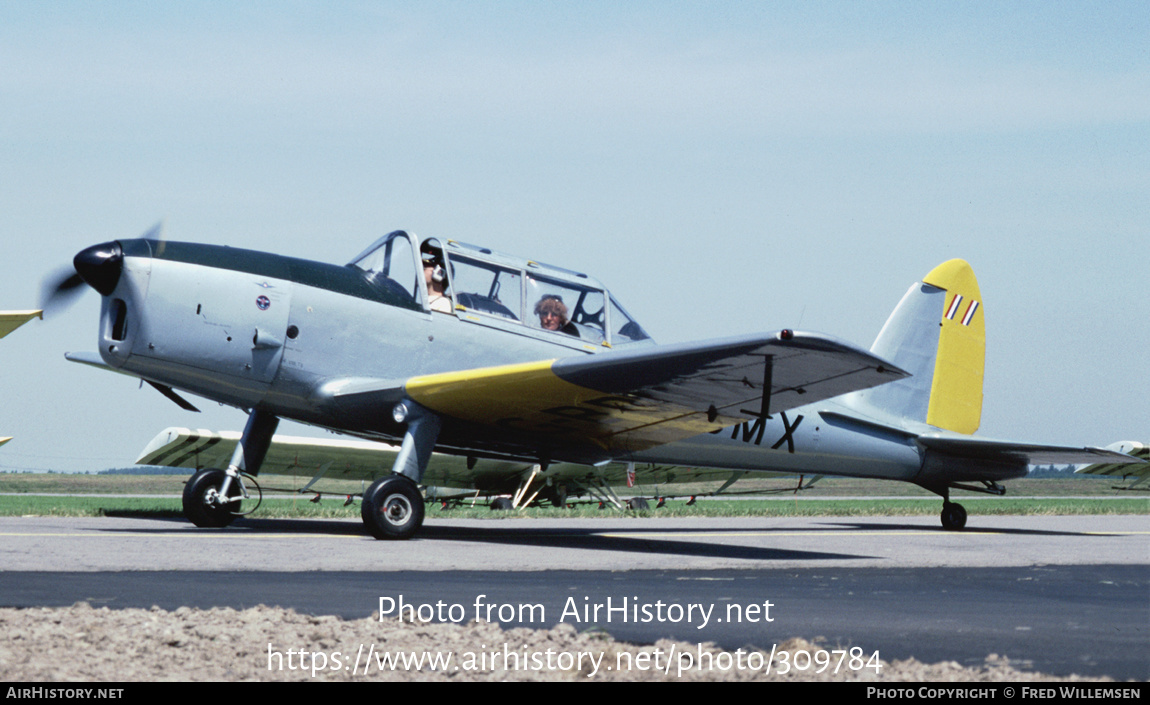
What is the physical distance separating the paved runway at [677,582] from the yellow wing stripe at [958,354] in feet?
10.4

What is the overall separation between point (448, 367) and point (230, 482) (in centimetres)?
248

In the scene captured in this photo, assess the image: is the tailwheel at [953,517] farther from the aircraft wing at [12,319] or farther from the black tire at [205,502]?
the aircraft wing at [12,319]

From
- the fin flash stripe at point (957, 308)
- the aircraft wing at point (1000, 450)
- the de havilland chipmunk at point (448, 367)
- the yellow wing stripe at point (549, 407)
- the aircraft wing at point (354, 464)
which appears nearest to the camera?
the de havilland chipmunk at point (448, 367)

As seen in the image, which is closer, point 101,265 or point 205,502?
point 101,265

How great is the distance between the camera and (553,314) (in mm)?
10711

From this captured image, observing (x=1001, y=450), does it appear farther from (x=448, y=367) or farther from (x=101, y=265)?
(x=101, y=265)

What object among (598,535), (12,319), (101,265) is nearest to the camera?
(101,265)

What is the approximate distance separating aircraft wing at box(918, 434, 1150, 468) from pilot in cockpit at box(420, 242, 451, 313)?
6.56 meters

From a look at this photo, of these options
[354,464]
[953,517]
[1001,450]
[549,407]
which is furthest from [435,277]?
[354,464]

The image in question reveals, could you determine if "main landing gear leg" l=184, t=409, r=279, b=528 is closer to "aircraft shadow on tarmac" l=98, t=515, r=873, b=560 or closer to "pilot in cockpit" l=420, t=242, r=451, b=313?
"aircraft shadow on tarmac" l=98, t=515, r=873, b=560

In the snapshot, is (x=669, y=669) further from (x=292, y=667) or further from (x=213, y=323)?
(x=213, y=323)

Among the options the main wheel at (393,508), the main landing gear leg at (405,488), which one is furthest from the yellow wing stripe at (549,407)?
the main wheel at (393,508)

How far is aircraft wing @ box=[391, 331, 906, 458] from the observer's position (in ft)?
25.6

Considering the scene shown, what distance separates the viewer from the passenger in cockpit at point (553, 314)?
10637 millimetres
